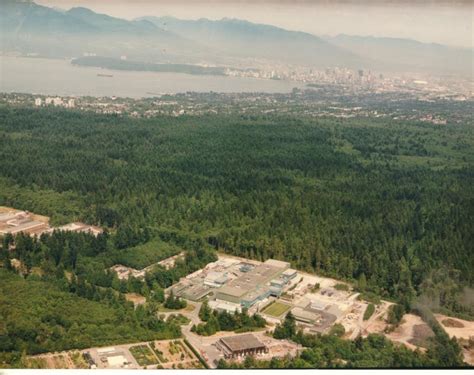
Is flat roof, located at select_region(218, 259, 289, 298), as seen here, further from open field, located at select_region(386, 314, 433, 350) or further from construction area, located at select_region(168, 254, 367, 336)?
open field, located at select_region(386, 314, 433, 350)

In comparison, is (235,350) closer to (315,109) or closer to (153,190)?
(153,190)

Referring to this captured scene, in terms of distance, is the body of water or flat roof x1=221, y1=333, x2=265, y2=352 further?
the body of water

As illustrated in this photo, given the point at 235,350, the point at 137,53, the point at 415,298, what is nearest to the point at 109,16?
the point at 137,53

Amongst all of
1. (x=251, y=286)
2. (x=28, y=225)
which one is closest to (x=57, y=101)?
(x=28, y=225)

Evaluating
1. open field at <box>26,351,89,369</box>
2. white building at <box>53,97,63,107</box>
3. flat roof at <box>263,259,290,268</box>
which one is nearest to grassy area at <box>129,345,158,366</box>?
open field at <box>26,351,89,369</box>

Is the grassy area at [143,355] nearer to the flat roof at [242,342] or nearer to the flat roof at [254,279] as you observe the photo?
the flat roof at [242,342]

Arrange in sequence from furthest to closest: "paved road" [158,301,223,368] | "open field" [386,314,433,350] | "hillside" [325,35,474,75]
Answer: "hillside" [325,35,474,75] → "open field" [386,314,433,350] → "paved road" [158,301,223,368]
